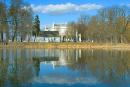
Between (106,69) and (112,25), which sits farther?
(112,25)

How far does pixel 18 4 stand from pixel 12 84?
52.3 m

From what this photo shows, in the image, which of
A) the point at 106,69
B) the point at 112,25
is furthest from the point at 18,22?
the point at 106,69

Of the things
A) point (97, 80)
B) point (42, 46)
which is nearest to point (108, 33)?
point (42, 46)

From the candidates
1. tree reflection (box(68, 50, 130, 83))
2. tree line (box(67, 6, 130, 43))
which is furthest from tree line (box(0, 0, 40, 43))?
tree reflection (box(68, 50, 130, 83))

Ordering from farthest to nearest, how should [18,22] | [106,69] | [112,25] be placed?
1. [112,25]
2. [18,22]
3. [106,69]

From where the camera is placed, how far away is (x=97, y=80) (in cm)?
1864

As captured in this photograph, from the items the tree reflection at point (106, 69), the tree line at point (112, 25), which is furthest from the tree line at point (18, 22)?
the tree reflection at point (106, 69)

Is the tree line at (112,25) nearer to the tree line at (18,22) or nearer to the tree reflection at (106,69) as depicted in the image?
the tree line at (18,22)

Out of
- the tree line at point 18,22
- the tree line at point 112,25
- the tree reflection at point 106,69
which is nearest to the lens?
the tree reflection at point 106,69

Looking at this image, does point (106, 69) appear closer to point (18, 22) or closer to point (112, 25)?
point (18, 22)

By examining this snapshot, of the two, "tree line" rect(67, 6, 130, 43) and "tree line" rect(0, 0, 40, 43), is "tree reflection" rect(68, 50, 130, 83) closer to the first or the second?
"tree line" rect(0, 0, 40, 43)

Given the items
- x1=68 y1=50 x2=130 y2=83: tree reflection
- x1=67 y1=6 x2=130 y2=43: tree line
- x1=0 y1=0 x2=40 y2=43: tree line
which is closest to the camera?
x1=68 y1=50 x2=130 y2=83: tree reflection

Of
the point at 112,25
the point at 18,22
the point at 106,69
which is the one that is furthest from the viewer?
the point at 112,25

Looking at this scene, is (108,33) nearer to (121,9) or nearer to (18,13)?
(121,9)
